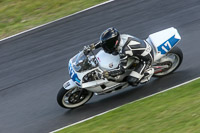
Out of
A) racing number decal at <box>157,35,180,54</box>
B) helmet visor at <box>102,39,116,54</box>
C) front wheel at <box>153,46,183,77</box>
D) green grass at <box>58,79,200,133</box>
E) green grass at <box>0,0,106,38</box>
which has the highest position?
green grass at <box>0,0,106,38</box>

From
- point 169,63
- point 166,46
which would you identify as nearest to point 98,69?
point 166,46

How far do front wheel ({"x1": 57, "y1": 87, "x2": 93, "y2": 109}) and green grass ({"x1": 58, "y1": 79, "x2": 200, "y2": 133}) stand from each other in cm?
77

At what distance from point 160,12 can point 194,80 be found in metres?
4.20

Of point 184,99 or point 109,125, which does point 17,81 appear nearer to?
point 109,125

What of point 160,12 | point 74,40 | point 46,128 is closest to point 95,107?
point 46,128

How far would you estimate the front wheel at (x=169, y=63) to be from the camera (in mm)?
9156

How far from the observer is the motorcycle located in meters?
8.38

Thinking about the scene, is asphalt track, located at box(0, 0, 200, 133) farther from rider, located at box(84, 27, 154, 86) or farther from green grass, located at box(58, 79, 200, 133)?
rider, located at box(84, 27, 154, 86)

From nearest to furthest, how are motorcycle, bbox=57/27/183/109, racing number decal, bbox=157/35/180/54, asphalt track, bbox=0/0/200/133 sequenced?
motorcycle, bbox=57/27/183/109 → racing number decal, bbox=157/35/180/54 → asphalt track, bbox=0/0/200/133

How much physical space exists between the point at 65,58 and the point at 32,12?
14.8 ft

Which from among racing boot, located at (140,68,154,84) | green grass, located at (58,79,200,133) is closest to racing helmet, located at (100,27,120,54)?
racing boot, located at (140,68,154,84)

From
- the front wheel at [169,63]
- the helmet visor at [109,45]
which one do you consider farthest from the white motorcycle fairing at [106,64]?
the helmet visor at [109,45]

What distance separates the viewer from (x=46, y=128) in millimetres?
8570

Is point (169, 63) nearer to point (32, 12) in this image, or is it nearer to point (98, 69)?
point (98, 69)
